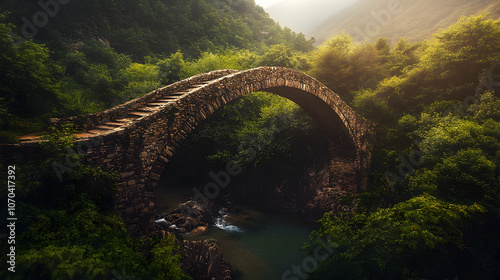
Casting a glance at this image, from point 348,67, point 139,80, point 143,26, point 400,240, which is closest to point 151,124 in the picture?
point 400,240

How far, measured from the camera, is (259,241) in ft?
33.9

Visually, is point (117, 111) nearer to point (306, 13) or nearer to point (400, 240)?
point (400, 240)

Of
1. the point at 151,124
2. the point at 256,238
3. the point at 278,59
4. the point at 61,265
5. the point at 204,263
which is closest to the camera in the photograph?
the point at 61,265

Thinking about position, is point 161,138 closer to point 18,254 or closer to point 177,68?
point 18,254

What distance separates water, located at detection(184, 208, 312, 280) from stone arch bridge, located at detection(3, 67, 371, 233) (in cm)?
482

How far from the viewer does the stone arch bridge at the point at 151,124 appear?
16.9ft

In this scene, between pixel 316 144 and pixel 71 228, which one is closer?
pixel 71 228

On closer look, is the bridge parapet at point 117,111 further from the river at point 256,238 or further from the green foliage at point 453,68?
the green foliage at point 453,68

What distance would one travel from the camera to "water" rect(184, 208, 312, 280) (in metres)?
8.43

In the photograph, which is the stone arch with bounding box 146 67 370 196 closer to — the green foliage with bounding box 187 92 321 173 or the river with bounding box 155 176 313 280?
the green foliage with bounding box 187 92 321 173

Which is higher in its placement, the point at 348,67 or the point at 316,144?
the point at 348,67

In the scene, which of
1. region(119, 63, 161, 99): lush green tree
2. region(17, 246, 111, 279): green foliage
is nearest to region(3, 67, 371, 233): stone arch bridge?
region(17, 246, 111, 279): green foliage

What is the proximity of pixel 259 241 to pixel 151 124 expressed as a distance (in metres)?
7.68
